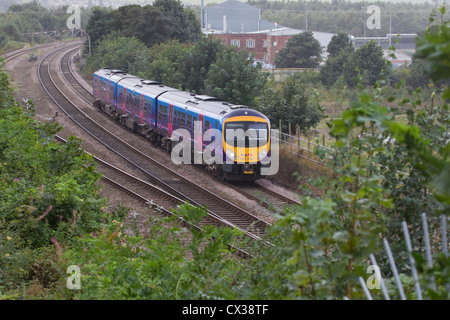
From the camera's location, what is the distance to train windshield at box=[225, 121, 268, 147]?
18672mm

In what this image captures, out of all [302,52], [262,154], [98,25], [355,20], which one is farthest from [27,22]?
[262,154]

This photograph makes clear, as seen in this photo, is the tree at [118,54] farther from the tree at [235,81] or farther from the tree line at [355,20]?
the tree line at [355,20]

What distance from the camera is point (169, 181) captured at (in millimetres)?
19391

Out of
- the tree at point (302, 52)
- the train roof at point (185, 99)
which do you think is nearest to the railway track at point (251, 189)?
the train roof at point (185, 99)

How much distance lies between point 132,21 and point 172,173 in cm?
3842

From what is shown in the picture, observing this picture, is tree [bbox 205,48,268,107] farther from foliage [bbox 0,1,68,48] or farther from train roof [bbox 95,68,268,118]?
foliage [bbox 0,1,68,48]

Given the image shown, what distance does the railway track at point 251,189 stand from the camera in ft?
40.3

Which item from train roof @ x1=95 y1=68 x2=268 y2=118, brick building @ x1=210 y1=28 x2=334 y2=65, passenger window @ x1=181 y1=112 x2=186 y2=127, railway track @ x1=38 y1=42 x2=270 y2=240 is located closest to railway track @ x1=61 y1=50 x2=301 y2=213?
railway track @ x1=38 y1=42 x2=270 y2=240

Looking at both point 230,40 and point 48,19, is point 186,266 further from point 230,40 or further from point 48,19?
point 48,19

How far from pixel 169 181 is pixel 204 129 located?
2156mm

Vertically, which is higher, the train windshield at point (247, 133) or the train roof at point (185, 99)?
the train roof at point (185, 99)

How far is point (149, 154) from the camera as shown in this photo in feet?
78.1
